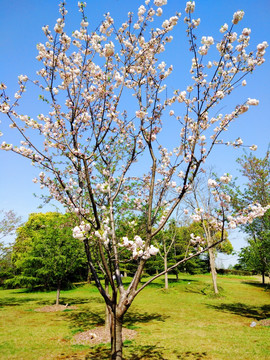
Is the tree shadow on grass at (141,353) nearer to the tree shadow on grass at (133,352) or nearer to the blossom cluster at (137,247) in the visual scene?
the tree shadow on grass at (133,352)

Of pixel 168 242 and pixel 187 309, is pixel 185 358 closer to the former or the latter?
pixel 187 309

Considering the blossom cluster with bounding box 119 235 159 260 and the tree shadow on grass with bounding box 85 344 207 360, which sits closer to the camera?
the blossom cluster with bounding box 119 235 159 260

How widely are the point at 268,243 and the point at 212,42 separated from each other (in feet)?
38.0

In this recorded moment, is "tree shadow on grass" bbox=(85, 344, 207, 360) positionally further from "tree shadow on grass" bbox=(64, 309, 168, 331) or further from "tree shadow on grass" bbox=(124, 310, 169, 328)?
"tree shadow on grass" bbox=(124, 310, 169, 328)

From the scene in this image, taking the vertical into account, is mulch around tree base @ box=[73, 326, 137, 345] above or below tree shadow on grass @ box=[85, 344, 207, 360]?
below

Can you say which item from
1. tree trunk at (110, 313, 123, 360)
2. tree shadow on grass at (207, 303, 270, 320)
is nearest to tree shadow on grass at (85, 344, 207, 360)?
tree trunk at (110, 313, 123, 360)

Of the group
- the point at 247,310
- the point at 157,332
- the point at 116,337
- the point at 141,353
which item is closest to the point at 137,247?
the point at 116,337

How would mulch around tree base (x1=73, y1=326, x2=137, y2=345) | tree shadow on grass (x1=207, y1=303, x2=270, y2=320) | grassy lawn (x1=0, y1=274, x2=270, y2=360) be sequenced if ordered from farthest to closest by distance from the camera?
tree shadow on grass (x1=207, y1=303, x2=270, y2=320) → mulch around tree base (x1=73, y1=326, x2=137, y2=345) → grassy lawn (x1=0, y1=274, x2=270, y2=360)

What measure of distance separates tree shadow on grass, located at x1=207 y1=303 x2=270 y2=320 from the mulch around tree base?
25.5ft

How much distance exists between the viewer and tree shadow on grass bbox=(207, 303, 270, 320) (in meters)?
13.5

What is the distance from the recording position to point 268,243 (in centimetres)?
1254

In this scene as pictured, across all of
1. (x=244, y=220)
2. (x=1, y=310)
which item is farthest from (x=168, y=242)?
(x=244, y=220)

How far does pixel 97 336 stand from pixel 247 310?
10.7 m

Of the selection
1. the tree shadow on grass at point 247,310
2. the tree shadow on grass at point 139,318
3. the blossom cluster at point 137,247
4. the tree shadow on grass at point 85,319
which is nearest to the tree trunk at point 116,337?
the blossom cluster at point 137,247
